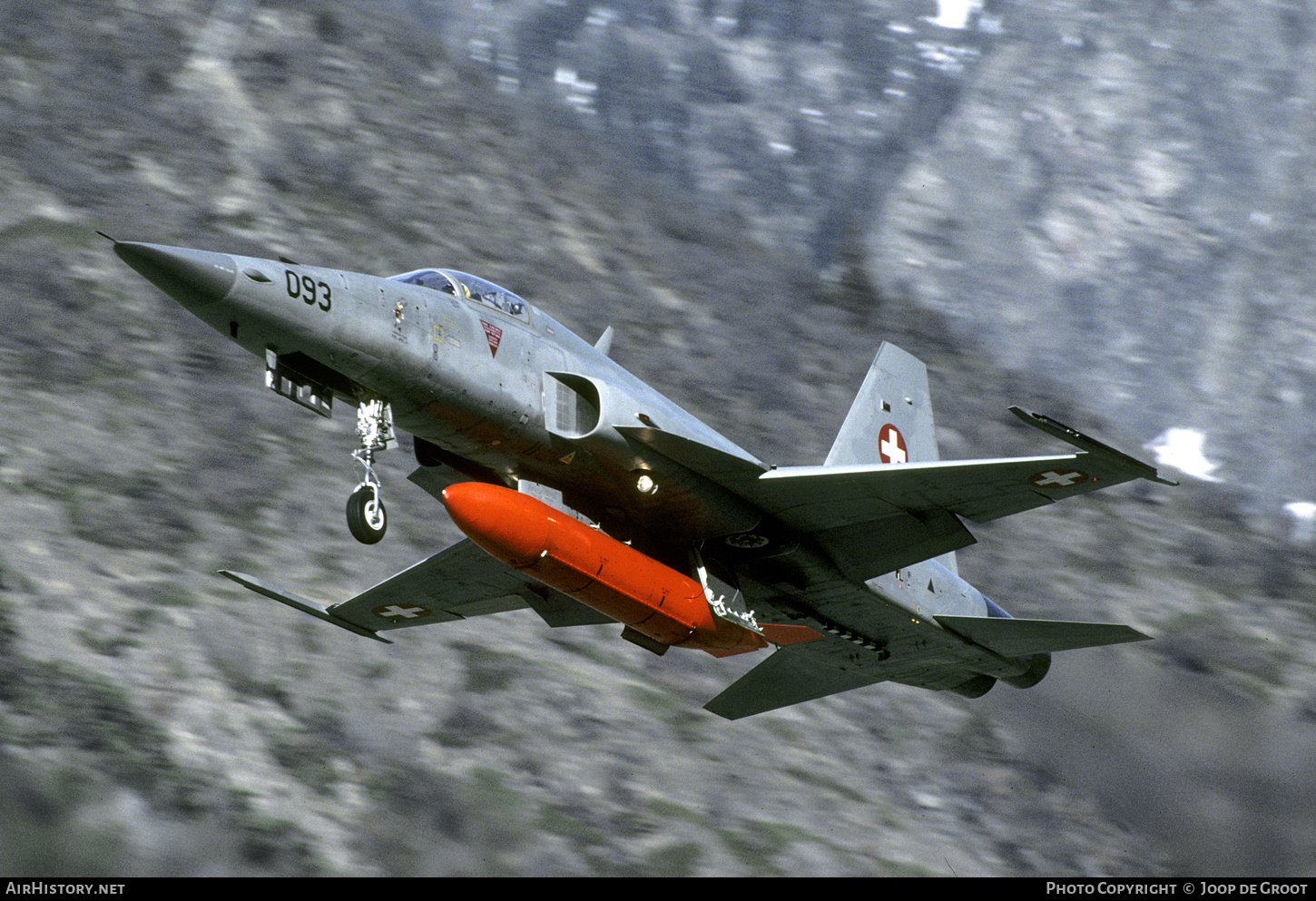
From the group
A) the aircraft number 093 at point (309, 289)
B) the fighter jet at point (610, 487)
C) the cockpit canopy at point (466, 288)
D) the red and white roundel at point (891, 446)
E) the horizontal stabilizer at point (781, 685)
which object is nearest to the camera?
the aircraft number 093 at point (309, 289)

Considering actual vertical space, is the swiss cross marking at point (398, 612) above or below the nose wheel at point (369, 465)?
below

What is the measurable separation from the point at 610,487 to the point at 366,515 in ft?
10.8

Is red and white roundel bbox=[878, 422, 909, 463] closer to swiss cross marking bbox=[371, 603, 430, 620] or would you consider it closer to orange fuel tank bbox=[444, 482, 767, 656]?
orange fuel tank bbox=[444, 482, 767, 656]

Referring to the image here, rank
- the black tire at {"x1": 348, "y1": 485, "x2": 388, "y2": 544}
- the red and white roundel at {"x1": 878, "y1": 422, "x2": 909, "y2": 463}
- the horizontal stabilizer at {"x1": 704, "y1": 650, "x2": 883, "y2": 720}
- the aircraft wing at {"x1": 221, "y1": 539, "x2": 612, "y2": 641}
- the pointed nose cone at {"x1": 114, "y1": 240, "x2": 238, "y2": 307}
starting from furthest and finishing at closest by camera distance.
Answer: the horizontal stabilizer at {"x1": 704, "y1": 650, "x2": 883, "y2": 720}
the red and white roundel at {"x1": 878, "y1": 422, "x2": 909, "y2": 463}
the aircraft wing at {"x1": 221, "y1": 539, "x2": 612, "y2": 641}
the black tire at {"x1": 348, "y1": 485, "x2": 388, "y2": 544}
the pointed nose cone at {"x1": 114, "y1": 240, "x2": 238, "y2": 307}

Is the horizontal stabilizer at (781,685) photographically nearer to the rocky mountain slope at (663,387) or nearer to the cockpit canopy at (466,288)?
the cockpit canopy at (466,288)

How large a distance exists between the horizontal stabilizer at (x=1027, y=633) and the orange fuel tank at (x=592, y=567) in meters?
4.02

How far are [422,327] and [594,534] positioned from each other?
128 inches

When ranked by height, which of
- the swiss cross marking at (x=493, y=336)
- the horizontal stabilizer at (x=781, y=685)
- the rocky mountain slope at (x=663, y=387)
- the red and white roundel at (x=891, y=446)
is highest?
the swiss cross marking at (x=493, y=336)

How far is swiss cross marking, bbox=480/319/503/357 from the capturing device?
16453 mm

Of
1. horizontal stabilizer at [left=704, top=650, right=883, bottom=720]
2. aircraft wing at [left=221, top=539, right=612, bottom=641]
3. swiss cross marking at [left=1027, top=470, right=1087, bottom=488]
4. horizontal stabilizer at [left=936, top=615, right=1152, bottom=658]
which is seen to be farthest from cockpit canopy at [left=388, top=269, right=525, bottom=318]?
horizontal stabilizer at [left=704, top=650, right=883, bottom=720]

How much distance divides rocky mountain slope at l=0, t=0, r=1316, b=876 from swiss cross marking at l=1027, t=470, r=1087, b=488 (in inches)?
776

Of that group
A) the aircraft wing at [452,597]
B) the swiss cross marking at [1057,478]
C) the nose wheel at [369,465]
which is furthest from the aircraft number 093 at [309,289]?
the swiss cross marking at [1057,478]

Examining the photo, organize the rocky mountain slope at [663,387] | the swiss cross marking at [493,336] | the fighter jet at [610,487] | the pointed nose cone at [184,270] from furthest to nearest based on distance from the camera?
the rocky mountain slope at [663,387] → the swiss cross marking at [493,336] → the fighter jet at [610,487] → the pointed nose cone at [184,270]

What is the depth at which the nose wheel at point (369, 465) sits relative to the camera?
15.6 metres
